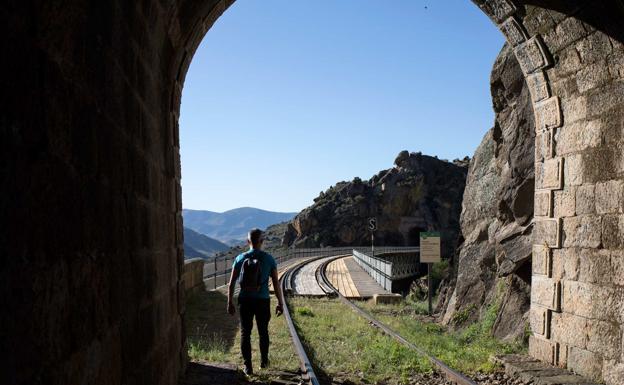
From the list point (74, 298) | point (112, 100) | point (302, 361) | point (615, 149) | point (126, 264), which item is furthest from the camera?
point (302, 361)

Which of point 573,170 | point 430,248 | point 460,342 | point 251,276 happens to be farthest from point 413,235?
point 251,276

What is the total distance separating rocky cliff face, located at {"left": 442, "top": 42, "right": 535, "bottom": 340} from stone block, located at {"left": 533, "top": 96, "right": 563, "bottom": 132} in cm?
223

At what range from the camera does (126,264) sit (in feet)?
10.9

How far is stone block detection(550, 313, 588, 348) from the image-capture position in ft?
22.2

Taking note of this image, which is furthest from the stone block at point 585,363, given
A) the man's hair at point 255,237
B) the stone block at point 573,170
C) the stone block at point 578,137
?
the man's hair at point 255,237

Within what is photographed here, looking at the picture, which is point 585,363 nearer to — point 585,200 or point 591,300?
point 591,300

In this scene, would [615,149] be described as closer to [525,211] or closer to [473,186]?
[525,211]

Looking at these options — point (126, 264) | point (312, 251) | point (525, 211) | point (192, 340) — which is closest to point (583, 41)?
point (525, 211)

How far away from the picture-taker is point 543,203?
762 centimetres

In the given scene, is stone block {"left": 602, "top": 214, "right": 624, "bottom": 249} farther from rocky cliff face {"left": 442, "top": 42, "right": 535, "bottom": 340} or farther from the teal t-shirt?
the teal t-shirt

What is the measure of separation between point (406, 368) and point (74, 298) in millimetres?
6175

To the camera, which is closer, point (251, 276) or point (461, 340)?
point (251, 276)

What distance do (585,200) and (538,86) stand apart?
180 centimetres

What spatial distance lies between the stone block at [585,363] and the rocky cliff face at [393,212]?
2569 inches
